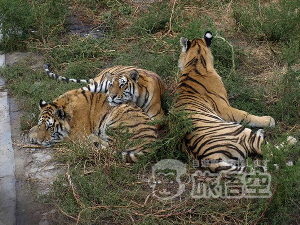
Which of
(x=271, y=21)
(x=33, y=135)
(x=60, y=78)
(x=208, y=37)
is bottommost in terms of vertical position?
(x=33, y=135)

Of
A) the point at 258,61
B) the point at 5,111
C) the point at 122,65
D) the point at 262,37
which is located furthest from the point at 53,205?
the point at 262,37

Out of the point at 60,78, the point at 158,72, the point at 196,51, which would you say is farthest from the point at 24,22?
the point at 196,51

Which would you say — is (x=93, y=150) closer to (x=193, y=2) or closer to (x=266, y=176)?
(x=266, y=176)

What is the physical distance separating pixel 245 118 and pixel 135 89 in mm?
1293

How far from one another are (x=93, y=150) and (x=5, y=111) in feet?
5.75

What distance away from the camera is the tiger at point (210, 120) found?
4.54 m

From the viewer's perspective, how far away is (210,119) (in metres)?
4.97

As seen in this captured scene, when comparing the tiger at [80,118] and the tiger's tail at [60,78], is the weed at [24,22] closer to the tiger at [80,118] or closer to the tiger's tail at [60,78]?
the tiger's tail at [60,78]

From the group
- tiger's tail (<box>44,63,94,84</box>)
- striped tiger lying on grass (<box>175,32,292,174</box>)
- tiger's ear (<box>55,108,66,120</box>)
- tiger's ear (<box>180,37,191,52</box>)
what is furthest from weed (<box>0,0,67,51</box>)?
striped tiger lying on grass (<box>175,32,292,174</box>)

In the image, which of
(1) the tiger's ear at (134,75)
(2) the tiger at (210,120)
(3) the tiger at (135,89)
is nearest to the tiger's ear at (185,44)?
(2) the tiger at (210,120)

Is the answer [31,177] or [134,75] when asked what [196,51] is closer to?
[134,75]

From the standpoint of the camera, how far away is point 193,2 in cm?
852

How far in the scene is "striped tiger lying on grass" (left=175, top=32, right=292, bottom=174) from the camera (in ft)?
14.9

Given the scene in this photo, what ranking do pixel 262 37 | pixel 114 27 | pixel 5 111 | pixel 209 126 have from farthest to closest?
pixel 114 27 < pixel 262 37 < pixel 5 111 < pixel 209 126
